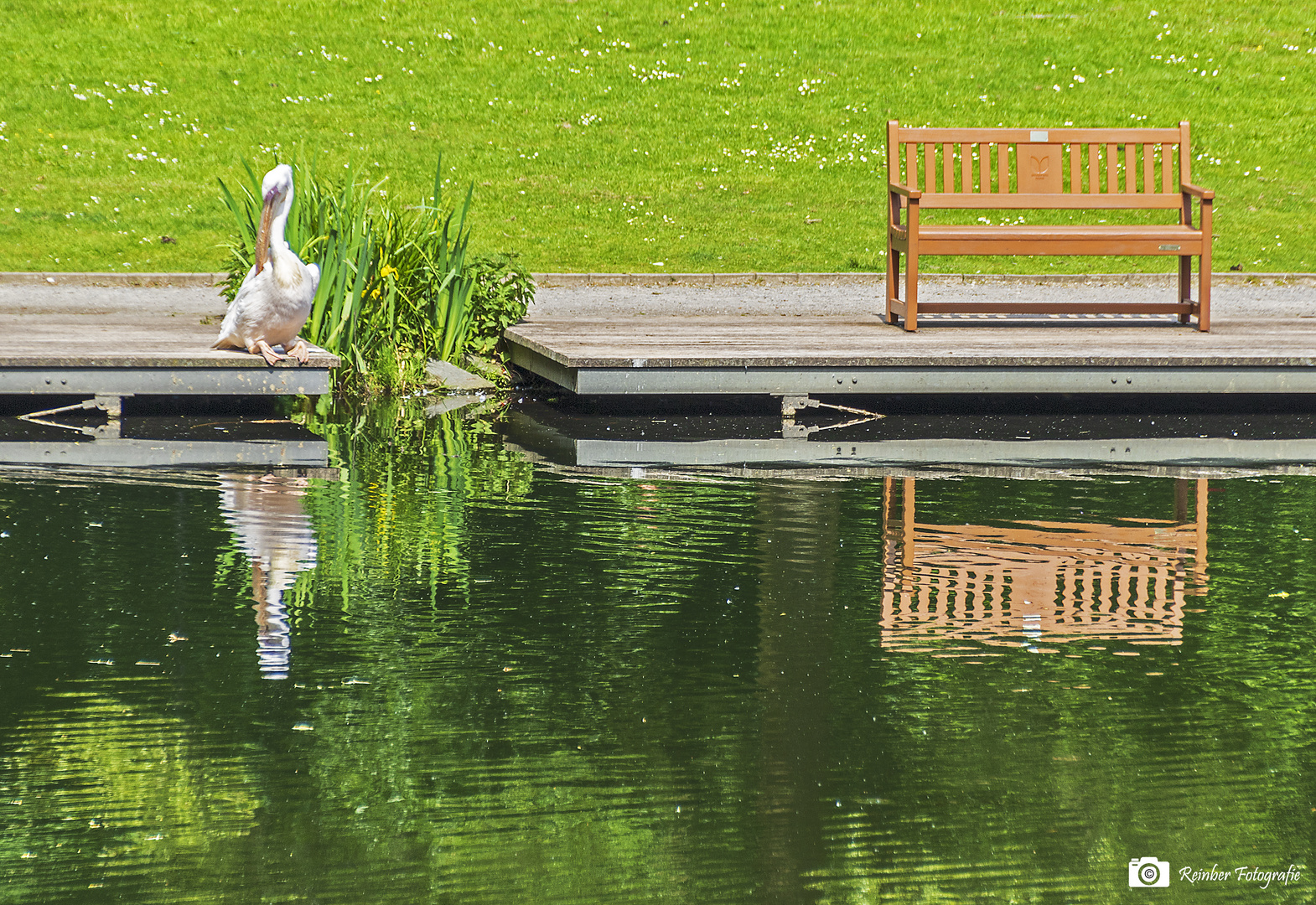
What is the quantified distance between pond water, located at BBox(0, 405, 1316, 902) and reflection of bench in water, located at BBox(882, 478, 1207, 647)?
0.02 m

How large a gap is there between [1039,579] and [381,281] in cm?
487

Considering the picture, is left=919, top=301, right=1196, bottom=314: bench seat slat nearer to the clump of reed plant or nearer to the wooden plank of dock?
the clump of reed plant

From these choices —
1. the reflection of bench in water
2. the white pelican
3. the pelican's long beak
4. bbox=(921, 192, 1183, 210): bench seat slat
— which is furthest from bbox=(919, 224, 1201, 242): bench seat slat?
the pelican's long beak

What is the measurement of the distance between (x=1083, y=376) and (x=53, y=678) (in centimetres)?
558

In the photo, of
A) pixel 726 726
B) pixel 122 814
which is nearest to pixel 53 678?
pixel 122 814

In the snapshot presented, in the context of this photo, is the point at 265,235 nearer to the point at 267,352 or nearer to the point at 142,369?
the point at 267,352

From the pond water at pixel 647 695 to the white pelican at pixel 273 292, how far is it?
4.74 feet

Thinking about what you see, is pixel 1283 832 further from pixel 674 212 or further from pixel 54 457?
pixel 674 212

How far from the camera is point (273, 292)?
7559mm

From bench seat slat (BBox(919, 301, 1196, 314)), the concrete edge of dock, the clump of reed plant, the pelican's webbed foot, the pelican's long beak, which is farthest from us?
the concrete edge of dock

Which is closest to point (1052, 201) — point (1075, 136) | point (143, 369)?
point (1075, 136)

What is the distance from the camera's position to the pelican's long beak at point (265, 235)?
7488 millimetres

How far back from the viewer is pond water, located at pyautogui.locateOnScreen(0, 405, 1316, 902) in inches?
126

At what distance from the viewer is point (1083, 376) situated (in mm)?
8172
